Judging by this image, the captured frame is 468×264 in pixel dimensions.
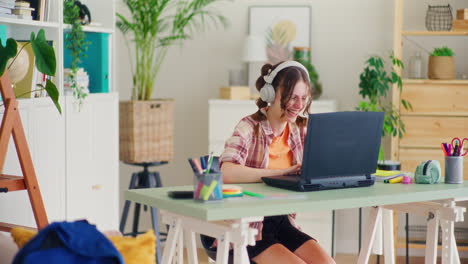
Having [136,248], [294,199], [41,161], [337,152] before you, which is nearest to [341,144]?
[337,152]

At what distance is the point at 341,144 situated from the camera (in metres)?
2.82

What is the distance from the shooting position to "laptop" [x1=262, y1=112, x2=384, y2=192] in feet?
9.07

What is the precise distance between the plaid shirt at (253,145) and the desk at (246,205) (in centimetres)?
24

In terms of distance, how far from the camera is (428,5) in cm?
529

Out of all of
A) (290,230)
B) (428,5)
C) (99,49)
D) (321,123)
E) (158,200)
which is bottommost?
(290,230)

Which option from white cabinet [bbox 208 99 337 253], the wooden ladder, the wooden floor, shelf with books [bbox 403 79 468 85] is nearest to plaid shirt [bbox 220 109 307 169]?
the wooden ladder

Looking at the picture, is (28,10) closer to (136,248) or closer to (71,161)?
(71,161)

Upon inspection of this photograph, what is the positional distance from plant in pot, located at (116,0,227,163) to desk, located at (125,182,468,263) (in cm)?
209

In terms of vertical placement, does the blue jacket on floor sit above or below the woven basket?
below

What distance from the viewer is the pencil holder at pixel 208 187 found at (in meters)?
2.54

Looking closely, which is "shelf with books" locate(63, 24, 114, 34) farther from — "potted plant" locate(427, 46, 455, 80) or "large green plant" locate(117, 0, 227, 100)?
"potted plant" locate(427, 46, 455, 80)

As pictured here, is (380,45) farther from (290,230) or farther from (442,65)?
(290,230)

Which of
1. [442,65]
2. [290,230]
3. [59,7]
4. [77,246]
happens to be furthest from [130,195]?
[442,65]

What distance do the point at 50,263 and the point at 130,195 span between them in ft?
3.27
